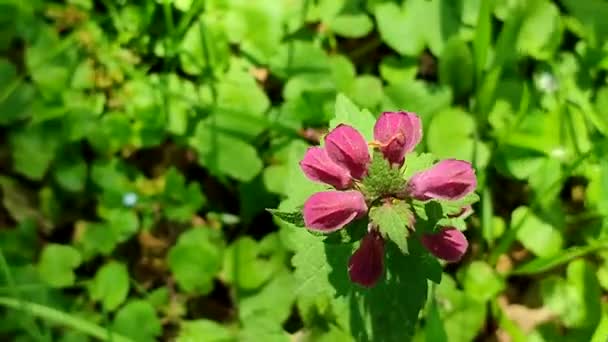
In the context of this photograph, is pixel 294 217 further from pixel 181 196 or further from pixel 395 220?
pixel 181 196

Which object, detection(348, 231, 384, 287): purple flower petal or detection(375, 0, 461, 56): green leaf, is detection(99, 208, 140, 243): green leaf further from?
detection(348, 231, 384, 287): purple flower petal

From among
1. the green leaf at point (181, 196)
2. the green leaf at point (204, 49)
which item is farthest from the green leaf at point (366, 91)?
the green leaf at point (181, 196)

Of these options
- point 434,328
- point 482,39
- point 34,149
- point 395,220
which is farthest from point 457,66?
point 34,149

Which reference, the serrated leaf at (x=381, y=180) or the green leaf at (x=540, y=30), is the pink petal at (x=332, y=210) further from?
the green leaf at (x=540, y=30)

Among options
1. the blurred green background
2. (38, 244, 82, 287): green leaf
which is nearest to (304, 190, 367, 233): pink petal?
the blurred green background

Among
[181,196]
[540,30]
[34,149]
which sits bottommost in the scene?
[181,196]

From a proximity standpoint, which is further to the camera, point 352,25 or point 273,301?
point 352,25
